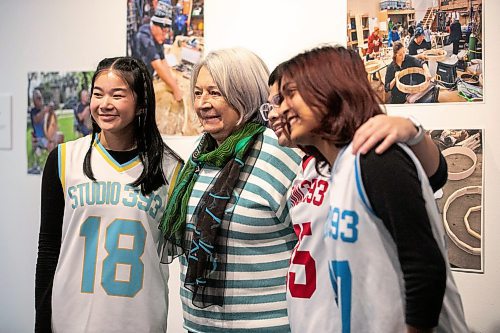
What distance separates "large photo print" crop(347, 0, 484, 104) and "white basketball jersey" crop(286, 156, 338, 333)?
0.70 m

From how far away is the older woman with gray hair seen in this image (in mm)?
1445

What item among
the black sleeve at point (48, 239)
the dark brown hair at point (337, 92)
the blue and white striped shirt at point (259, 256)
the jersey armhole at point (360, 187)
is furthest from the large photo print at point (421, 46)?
the black sleeve at point (48, 239)

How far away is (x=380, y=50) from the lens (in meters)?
1.87

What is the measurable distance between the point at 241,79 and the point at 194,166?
0.29m

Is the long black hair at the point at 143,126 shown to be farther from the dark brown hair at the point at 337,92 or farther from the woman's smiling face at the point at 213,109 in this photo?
the dark brown hair at the point at 337,92

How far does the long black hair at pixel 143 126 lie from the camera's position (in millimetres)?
1596

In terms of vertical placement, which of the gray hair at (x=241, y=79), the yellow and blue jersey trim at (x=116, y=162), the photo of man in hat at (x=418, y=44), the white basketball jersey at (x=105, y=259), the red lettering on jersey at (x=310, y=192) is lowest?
the white basketball jersey at (x=105, y=259)

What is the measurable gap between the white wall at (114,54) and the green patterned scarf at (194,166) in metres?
0.60

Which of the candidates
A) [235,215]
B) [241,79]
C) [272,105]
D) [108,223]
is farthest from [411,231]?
[108,223]

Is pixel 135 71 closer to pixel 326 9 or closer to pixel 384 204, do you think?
pixel 326 9

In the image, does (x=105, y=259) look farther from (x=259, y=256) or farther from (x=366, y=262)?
(x=366, y=262)

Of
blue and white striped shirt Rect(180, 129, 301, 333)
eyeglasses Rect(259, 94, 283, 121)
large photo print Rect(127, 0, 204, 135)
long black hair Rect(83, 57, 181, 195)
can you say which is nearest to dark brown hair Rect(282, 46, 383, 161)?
eyeglasses Rect(259, 94, 283, 121)

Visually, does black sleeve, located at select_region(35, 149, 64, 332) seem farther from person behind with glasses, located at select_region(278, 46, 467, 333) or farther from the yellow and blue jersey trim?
person behind with glasses, located at select_region(278, 46, 467, 333)

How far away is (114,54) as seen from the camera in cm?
237
